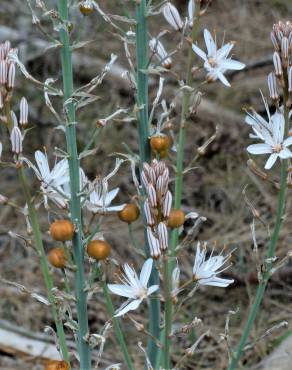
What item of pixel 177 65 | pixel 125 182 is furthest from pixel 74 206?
pixel 177 65

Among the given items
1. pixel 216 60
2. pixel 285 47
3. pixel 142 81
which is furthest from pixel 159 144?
pixel 285 47

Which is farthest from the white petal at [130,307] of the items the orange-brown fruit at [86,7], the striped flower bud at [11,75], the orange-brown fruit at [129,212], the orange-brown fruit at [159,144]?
the orange-brown fruit at [86,7]

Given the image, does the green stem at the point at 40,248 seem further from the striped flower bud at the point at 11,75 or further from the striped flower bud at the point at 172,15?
the striped flower bud at the point at 172,15

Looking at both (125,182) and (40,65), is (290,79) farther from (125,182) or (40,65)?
(40,65)

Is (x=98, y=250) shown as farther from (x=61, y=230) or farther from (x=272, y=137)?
(x=272, y=137)

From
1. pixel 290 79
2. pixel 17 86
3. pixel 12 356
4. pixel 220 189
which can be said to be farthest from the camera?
pixel 17 86
